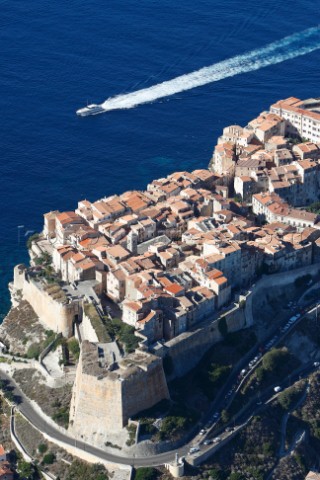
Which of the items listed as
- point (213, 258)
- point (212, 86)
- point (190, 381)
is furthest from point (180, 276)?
point (212, 86)

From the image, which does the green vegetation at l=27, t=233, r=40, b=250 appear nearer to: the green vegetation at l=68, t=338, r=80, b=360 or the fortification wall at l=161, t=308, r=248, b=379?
the green vegetation at l=68, t=338, r=80, b=360

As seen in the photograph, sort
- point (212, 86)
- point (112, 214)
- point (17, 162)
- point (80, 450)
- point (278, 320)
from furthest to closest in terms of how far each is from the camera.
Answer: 1. point (212, 86)
2. point (17, 162)
3. point (112, 214)
4. point (278, 320)
5. point (80, 450)

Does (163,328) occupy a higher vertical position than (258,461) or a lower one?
higher

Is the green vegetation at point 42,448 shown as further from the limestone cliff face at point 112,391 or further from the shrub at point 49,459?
the limestone cliff face at point 112,391

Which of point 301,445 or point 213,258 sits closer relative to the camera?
point 301,445

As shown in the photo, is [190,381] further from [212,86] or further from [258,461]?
[212,86]

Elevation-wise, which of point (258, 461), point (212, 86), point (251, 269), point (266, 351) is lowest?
point (258, 461)

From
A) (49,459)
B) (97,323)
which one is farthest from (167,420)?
Result: (97,323)

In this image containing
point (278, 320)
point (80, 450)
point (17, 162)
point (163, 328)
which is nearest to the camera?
point (80, 450)
